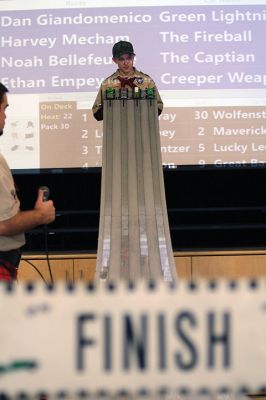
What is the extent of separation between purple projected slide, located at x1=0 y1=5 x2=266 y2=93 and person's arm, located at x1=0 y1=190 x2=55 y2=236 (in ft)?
9.11

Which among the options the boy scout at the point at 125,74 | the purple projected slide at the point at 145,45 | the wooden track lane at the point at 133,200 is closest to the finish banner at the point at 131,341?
the wooden track lane at the point at 133,200

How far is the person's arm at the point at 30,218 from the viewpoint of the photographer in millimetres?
1485

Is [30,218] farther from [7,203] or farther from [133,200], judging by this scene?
[133,200]

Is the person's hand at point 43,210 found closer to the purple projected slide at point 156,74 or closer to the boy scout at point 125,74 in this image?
the boy scout at point 125,74

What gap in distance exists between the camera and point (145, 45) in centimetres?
414

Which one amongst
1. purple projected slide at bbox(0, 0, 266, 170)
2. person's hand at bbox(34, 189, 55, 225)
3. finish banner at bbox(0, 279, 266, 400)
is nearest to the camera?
finish banner at bbox(0, 279, 266, 400)

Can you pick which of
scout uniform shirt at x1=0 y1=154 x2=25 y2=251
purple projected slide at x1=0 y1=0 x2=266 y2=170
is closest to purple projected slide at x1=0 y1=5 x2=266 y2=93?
purple projected slide at x1=0 y1=0 x2=266 y2=170

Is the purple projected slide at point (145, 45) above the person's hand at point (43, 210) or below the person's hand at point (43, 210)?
above

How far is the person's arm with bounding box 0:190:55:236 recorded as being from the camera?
1485 millimetres

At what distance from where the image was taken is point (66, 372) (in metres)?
0.60

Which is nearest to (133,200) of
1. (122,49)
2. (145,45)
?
(122,49)

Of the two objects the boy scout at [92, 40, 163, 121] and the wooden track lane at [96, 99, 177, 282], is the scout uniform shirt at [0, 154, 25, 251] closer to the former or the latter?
the wooden track lane at [96, 99, 177, 282]

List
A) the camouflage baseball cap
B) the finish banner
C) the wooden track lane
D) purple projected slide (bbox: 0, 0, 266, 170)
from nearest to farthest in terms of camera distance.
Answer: the finish banner → the wooden track lane → the camouflage baseball cap → purple projected slide (bbox: 0, 0, 266, 170)

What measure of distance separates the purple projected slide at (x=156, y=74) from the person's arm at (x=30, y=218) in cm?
261
